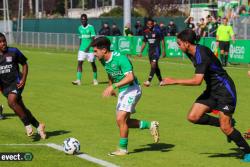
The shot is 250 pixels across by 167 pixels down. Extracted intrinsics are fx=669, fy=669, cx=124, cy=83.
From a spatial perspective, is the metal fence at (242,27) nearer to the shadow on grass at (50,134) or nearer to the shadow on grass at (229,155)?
the shadow on grass at (50,134)

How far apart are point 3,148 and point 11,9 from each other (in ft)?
280

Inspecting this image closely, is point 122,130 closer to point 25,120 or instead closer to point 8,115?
point 25,120

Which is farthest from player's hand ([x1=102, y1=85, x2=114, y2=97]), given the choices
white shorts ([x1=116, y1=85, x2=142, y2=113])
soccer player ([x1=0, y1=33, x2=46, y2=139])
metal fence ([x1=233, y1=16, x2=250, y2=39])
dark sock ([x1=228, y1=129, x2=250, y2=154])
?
metal fence ([x1=233, y1=16, x2=250, y2=39])

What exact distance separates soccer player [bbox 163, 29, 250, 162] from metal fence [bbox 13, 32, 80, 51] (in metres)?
34.6

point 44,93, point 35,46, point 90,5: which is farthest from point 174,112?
point 90,5

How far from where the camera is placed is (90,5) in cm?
9056

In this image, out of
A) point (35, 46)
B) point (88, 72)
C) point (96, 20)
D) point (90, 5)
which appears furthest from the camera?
point (90, 5)

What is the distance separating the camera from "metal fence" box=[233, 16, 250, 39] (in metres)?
33.6

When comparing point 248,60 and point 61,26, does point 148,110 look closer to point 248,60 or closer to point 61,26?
point 248,60

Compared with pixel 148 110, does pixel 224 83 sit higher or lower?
higher

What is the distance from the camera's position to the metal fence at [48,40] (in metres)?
45.1

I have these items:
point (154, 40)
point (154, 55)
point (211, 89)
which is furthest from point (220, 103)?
point (154, 40)

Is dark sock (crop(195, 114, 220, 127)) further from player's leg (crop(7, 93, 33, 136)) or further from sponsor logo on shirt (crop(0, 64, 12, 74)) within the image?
sponsor logo on shirt (crop(0, 64, 12, 74))

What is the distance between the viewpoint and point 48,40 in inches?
1945
